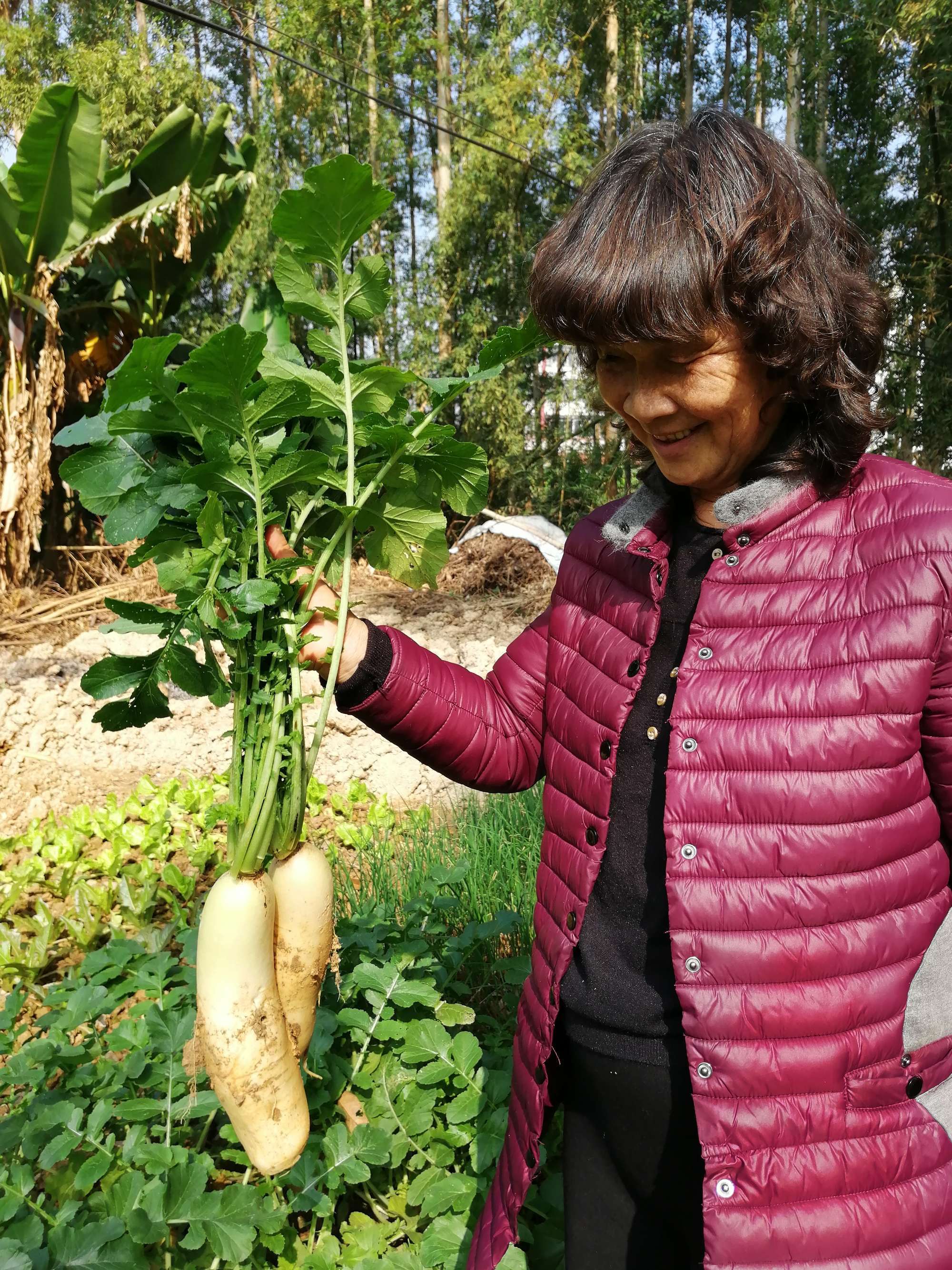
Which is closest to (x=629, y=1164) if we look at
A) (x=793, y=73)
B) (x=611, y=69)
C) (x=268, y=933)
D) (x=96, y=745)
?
(x=268, y=933)

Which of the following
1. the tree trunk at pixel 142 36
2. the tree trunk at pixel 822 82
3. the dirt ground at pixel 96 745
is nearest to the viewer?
the dirt ground at pixel 96 745

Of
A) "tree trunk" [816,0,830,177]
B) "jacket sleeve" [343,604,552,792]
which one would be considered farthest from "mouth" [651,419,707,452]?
"tree trunk" [816,0,830,177]

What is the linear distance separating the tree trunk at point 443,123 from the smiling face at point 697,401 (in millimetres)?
9716

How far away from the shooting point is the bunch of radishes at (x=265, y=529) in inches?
46.1

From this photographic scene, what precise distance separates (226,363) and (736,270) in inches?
23.7

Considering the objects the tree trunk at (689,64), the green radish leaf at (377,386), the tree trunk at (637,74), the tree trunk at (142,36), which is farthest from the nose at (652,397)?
the tree trunk at (689,64)

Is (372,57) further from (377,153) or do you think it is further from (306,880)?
(306,880)

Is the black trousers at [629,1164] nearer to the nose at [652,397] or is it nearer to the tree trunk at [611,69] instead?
the nose at [652,397]

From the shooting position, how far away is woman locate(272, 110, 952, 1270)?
95cm

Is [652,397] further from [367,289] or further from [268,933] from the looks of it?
[268,933]

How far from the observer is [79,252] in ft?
18.0

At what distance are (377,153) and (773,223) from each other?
1171cm

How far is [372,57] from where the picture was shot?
1081cm

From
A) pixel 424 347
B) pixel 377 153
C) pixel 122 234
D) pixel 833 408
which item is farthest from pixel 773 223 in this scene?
pixel 377 153
